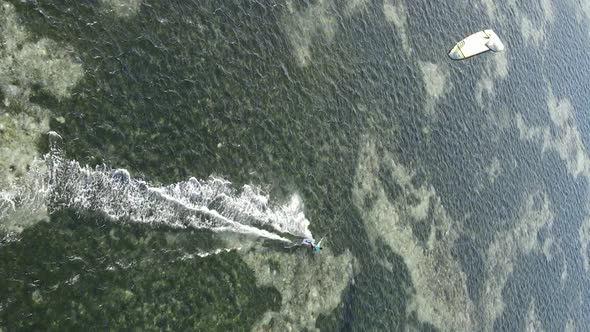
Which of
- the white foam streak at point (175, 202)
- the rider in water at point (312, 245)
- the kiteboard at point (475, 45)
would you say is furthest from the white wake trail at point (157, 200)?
the kiteboard at point (475, 45)

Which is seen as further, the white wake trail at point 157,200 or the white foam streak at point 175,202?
the white foam streak at point 175,202

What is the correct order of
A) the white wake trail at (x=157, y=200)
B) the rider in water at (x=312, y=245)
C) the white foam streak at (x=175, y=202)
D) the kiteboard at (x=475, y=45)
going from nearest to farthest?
the white wake trail at (x=157, y=200) < the white foam streak at (x=175, y=202) < the rider in water at (x=312, y=245) < the kiteboard at (x=475, y=45)

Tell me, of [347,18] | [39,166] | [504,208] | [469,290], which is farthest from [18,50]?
[504,208]

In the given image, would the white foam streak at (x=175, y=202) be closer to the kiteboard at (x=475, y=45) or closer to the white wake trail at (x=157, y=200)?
the white wake trail at (x=157, y=200)

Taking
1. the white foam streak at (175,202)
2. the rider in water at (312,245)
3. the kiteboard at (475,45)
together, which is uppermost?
the white foam streak at (175,202)

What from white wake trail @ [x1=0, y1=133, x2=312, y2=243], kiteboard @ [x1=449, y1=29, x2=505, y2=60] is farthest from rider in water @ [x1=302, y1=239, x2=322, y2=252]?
kiteboard @ [x1=449, y1=29, x2=505, y2=60]

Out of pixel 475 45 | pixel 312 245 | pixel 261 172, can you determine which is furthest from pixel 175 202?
pixel 475 45

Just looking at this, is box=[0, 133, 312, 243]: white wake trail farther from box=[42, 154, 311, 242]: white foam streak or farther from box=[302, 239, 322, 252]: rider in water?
box=[302, 239, 322, 252]: rider in water

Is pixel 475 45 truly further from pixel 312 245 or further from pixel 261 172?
pixel 261 172
